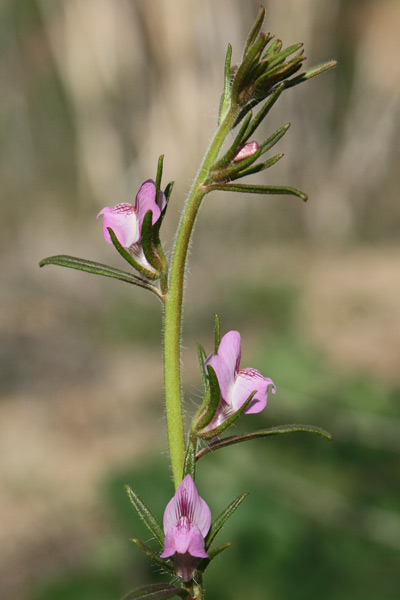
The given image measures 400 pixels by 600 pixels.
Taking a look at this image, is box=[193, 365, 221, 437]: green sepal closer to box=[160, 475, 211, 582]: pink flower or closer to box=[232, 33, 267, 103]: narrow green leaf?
box=[160, 475, 211, 582]: pink flower

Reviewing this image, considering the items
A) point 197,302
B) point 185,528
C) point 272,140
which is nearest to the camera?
point 185,528

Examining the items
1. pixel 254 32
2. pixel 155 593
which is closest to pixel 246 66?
pixel 254 32

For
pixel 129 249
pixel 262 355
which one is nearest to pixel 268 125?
pixel 262 355

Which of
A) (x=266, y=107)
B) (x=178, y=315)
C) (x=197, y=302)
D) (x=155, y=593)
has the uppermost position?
(x=266, y=107)

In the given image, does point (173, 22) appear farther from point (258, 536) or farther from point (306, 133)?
point (258, 536)

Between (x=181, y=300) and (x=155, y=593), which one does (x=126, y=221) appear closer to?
(x=181, y=300)

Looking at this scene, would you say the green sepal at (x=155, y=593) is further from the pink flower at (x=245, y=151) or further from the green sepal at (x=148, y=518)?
the pink flower at (x=245, y=151)
